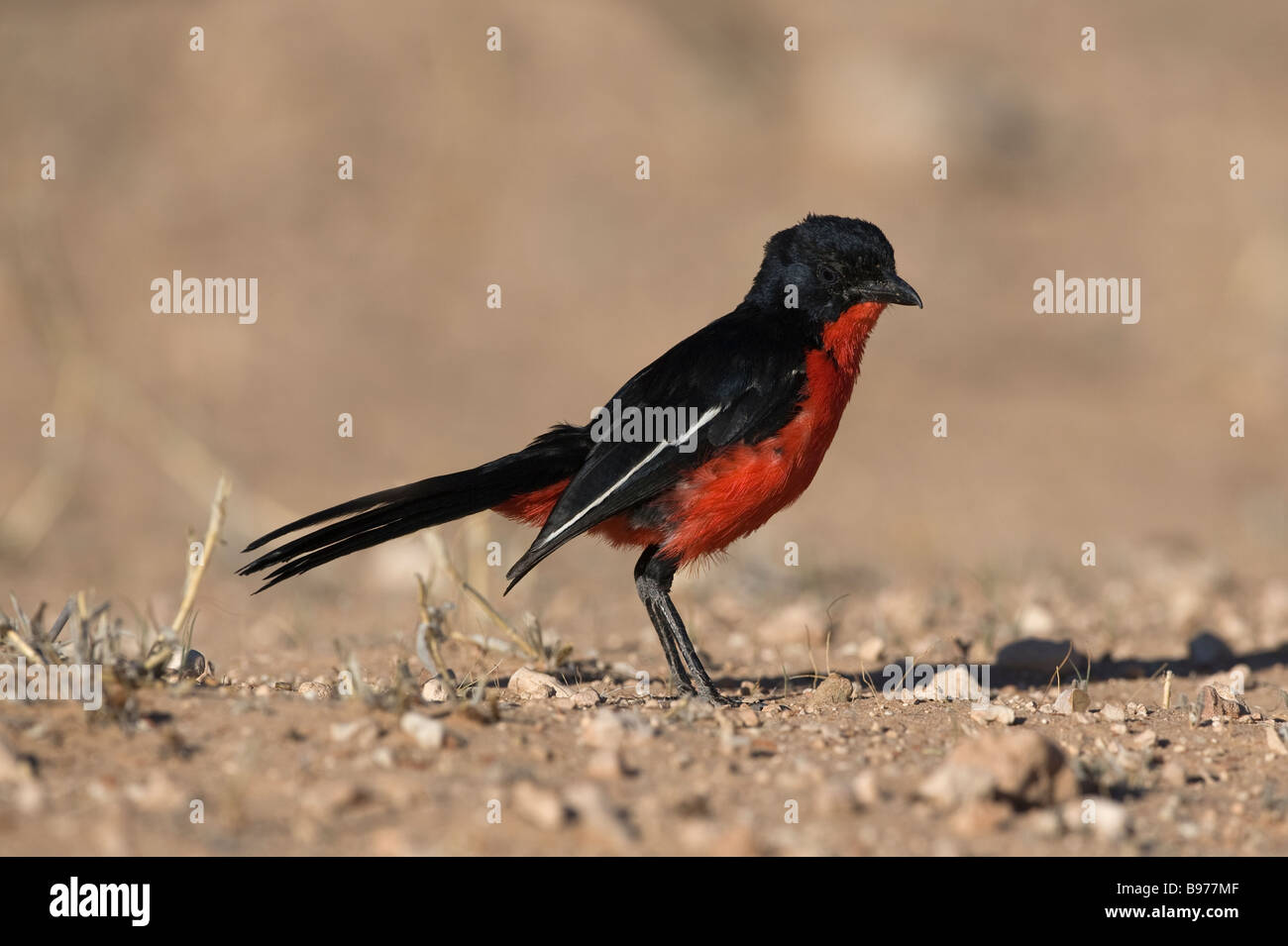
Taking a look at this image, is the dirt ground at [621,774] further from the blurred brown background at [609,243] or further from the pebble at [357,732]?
the blurred brown background at [609,243]

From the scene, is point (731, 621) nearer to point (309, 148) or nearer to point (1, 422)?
point (1, 422)

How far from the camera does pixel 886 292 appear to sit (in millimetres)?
5691

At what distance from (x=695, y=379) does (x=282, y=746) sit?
233 cm

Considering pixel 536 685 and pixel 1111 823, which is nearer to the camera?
pixel 1111 823

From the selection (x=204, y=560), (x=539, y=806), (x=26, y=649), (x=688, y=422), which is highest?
(x=688, y=422)

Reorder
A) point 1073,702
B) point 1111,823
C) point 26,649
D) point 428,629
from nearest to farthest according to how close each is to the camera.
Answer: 1. point 1111,823
2. point 26,649
3. point 428,629
4. point 1073,702

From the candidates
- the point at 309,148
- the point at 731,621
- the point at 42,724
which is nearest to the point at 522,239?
the point at 309,148

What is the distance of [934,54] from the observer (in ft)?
61.9

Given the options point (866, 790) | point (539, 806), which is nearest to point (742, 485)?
point (866, 790)

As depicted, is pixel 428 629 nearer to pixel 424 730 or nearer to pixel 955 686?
pixel 424 730

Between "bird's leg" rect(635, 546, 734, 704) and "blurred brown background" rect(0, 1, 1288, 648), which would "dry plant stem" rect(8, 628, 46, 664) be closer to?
"bird's leg" rect(635, 546, 734, 704)

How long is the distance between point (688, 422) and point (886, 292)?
1040 mm

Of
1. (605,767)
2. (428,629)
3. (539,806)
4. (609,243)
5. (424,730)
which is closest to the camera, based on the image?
(539,806)

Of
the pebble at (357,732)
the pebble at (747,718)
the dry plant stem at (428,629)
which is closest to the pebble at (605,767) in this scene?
the pebble at (357,732)
